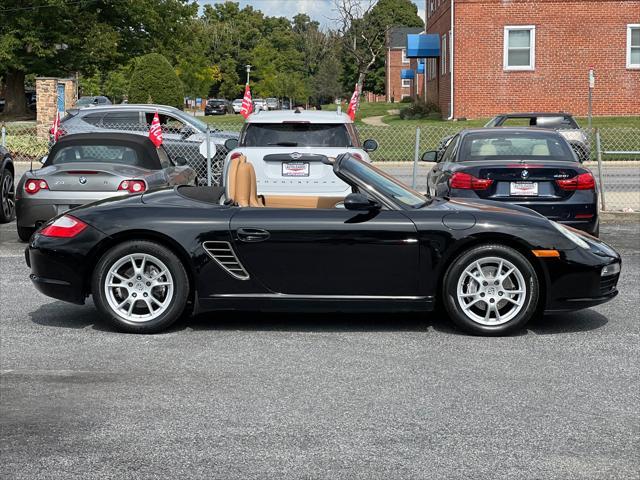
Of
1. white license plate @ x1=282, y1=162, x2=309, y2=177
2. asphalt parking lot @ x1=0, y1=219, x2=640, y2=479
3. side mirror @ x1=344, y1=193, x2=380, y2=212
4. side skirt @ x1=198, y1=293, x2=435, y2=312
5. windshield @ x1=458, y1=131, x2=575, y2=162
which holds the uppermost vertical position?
windshield @ x1=458, y1=131, x2=575, y2=162

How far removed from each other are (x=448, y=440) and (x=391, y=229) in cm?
263

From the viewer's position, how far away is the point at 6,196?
14.8 metres

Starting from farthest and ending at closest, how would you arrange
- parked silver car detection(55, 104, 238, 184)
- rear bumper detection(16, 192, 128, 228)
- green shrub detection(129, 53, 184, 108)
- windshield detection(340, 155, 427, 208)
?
green shrub detection(129, 53, 184, 108) → parked silver car detection(55, 104, 238, 184) → rear bumper detection(16, 192, 128, 228) → windshield detection(340, 155, 427, 208)

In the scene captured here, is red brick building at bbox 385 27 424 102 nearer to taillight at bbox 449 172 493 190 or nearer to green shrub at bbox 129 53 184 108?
green shrub at bbox 129 53 184 108

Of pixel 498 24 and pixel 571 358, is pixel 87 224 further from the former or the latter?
pixel 498 24

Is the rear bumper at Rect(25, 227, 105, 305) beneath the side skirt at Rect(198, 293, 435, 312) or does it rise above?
above

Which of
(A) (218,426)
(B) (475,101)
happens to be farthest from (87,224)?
(B) (475,101)

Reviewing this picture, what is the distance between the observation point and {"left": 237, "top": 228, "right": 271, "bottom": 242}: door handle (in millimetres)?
7513

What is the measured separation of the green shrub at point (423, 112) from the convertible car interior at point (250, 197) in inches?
1449

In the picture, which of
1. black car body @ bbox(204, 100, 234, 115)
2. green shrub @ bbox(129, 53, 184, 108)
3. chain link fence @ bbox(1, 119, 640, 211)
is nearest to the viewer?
chain link fence @ bbox(1, 119, 640, 211)

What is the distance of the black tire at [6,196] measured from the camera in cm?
1457

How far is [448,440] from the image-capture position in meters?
5.11

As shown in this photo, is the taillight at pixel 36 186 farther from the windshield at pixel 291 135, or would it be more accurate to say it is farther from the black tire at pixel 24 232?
the windshield at pixel 291 135

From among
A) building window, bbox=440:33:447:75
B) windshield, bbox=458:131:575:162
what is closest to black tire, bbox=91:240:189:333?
windshield, bbox=458:131:575:162
